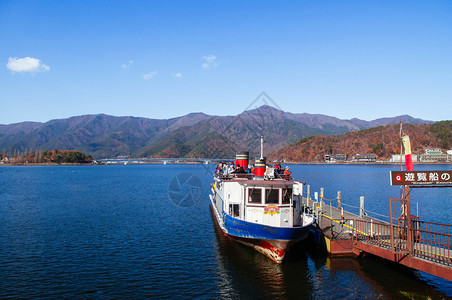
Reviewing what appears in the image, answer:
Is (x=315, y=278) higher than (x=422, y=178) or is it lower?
lower

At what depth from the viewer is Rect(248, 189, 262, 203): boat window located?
90.6ft

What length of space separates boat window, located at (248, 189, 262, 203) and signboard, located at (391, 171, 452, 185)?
10.7 m

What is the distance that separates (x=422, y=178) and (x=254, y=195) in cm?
1268

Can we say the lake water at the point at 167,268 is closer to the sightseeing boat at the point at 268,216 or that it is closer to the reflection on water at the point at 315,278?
the reflection on water at the point at 315,278

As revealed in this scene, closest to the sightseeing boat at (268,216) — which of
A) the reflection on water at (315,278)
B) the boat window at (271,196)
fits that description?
the boat window at (271,196)

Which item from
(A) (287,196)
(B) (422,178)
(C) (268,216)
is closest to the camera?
(B) (422,178)

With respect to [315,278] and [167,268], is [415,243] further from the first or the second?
[167,268]

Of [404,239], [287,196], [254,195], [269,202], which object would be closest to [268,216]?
[269,202]

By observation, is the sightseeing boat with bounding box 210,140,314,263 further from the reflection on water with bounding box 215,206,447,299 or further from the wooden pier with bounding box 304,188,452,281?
the wooden pier with bounding box 304,188,452,281

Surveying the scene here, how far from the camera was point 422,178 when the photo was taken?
784 inches

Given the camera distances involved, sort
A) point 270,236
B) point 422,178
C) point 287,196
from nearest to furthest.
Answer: point 422,178 < point 270,236 < point 287,196

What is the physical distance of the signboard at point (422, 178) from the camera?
19.6 meters

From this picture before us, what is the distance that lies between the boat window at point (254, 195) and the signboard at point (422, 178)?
10734 mm

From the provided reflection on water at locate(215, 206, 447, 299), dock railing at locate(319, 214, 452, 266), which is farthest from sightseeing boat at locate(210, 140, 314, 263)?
dock railing at locate(319, 214, 452, 266)
